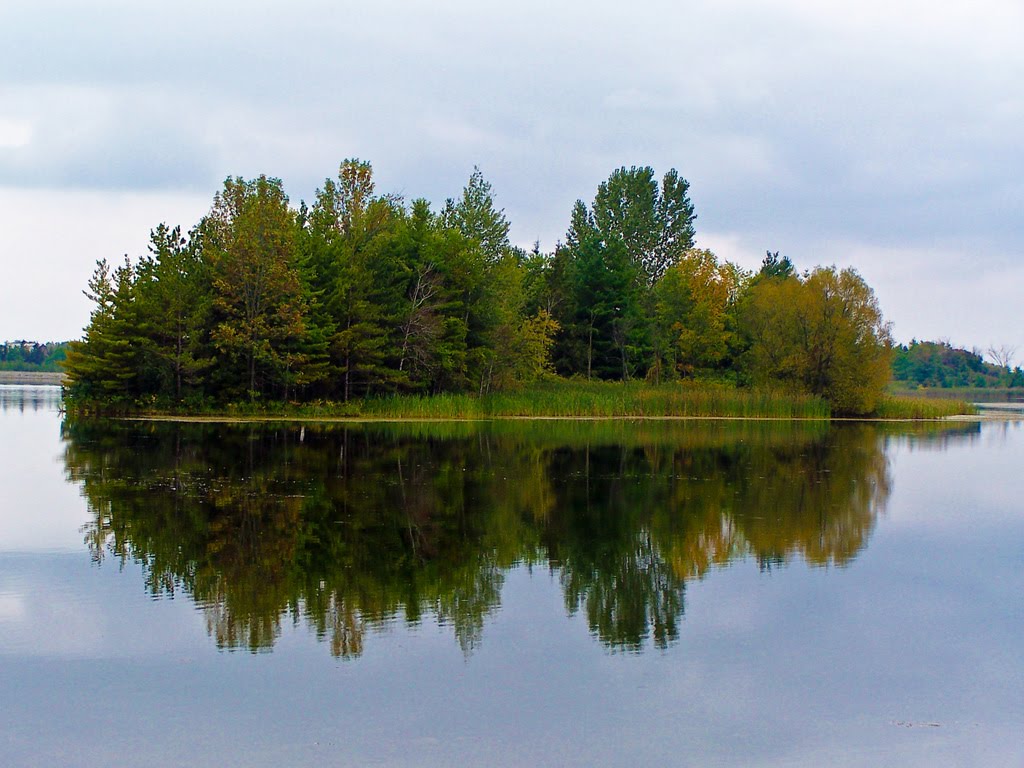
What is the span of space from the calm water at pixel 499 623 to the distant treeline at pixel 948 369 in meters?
127

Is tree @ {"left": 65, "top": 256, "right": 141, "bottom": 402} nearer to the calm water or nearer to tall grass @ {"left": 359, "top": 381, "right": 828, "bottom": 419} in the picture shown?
tall grass @ {"left": 359, "top": 381, "right": 828, "bottom": 419}

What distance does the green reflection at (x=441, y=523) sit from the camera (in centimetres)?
1095

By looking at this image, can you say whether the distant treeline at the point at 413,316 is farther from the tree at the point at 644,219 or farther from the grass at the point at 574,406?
the tree at the point at 644,219

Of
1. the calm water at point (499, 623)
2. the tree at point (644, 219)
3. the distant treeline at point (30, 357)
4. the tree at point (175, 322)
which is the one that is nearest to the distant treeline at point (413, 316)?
the tree at point (175, 322)

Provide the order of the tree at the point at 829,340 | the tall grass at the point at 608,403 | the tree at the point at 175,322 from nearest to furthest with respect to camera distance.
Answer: the tree at the point at 175,322
the tall grass at the point at 608,403
the tree at the point at 829,340

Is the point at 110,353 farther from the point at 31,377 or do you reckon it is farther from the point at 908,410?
the point at 31,377

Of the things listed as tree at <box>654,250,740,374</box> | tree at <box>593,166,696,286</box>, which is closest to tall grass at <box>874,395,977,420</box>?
tree at <box>654,250,740,374</box>

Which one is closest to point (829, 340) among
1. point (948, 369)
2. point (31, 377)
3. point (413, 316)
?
point (413, 316)

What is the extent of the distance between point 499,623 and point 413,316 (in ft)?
139

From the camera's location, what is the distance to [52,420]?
4409 cm

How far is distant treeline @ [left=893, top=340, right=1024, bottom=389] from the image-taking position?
14075cm

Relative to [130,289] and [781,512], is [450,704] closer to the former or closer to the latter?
[781,512]

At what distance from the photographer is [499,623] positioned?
10359 mm

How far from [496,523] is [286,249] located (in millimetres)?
33740
